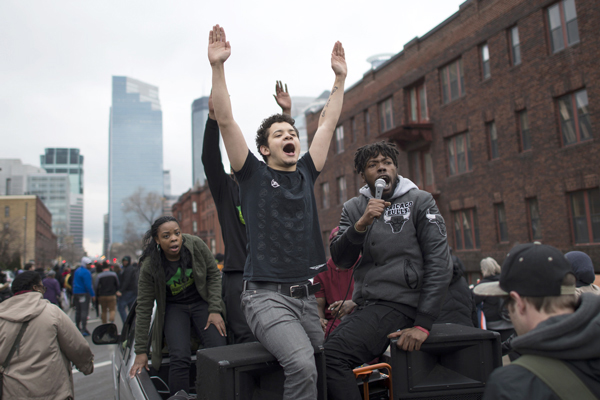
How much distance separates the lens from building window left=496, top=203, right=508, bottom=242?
19828 mm

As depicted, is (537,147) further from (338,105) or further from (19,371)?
(19,371)

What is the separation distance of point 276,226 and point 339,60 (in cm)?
159

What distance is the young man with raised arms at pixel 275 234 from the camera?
2.63 metres

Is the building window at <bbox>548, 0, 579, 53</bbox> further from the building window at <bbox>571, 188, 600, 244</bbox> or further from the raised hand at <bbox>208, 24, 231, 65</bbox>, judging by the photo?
the raised hand at <bbox>208, 24, 231, 65</bbox>

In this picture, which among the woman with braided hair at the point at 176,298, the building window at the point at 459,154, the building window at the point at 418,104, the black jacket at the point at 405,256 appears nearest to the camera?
the black jacket at the point at 405,256

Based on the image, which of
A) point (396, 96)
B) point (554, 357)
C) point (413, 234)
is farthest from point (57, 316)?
point (396, 96)

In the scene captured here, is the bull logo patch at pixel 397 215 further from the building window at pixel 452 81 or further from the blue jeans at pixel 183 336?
the building window at pixel 452 81

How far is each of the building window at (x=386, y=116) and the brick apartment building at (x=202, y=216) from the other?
39207mm

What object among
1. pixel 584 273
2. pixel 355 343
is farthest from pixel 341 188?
pixel 355 343

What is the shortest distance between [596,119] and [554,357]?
1725 centimetres

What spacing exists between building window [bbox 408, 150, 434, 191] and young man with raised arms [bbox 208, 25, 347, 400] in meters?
22.2

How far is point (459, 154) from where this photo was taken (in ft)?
73.7

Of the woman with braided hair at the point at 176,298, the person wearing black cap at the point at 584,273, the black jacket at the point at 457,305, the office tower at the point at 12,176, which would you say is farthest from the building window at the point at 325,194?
the office tower at the point at 12,176

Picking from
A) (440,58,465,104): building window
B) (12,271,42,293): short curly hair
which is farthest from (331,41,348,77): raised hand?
(440,58,465,104): building window
